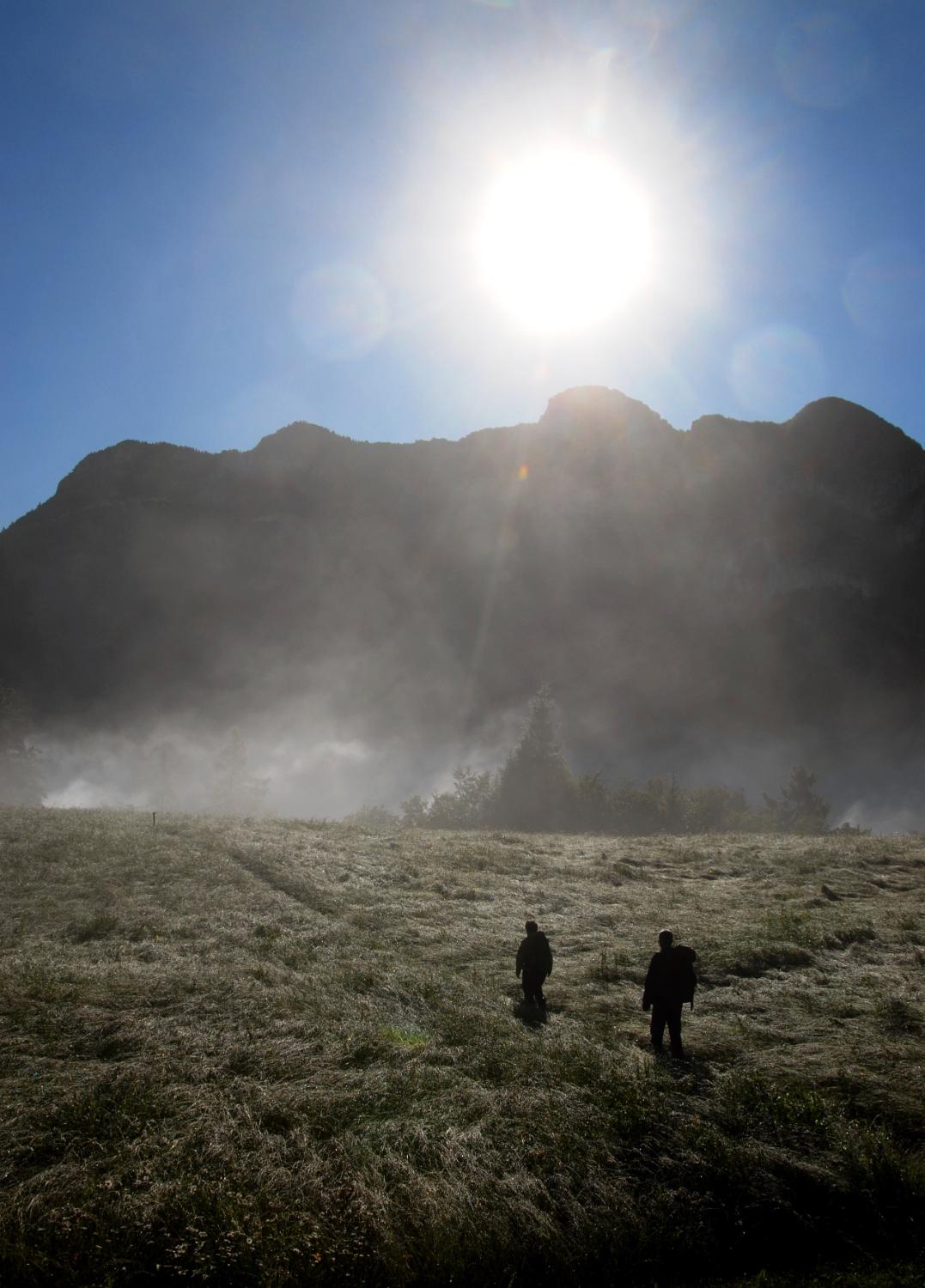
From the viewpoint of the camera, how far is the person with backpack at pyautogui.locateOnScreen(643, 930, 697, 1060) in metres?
10.1

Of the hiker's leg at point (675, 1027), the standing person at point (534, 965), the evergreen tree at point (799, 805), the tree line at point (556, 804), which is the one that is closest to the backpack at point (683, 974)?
the hiker's leg at point (675, 1027)

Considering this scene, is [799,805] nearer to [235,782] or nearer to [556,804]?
[556,804]

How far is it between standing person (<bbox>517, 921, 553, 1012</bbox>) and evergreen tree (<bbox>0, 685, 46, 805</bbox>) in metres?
69.8

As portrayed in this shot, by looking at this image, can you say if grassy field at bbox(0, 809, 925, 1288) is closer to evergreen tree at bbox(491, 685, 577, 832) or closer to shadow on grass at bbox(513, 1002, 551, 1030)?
shadow on grass at bbox(513, 1002, 551, 1030)

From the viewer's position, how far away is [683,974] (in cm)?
1032

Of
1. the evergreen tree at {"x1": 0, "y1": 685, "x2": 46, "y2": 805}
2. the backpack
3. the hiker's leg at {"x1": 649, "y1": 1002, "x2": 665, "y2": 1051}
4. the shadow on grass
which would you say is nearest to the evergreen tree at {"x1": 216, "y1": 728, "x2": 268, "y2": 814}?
the evergreen tree at {"x1": 0, "y1": 685, "x2": 46, "y2": 805}

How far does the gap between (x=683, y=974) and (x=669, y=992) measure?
0.35m

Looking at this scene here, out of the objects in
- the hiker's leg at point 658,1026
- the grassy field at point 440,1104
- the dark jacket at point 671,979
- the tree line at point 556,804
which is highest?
the tree line at point 556,804

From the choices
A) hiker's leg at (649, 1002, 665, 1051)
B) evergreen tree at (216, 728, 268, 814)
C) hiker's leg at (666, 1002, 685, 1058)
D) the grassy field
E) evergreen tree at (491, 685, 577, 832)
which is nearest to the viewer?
the grassy field

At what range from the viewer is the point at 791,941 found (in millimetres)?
16188

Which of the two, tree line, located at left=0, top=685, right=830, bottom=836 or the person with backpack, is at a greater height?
tree line, located at left=0, top=685, right=830, bottom=836

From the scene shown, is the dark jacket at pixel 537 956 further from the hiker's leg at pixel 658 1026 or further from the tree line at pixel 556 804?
the tree line at pixel 556 804

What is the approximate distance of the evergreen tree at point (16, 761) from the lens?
67.9 m

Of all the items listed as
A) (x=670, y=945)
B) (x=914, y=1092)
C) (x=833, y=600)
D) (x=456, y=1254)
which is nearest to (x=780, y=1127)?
(x=914, y=1092)
